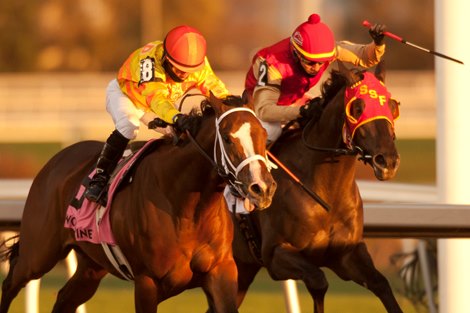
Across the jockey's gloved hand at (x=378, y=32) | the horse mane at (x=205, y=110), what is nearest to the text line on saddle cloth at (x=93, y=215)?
the horse mane at (x=205, y=110)

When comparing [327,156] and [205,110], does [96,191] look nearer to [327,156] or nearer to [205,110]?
[205,110]

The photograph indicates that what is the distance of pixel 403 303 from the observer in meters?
11.1

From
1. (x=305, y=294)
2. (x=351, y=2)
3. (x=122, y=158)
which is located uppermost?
(x=122, y=158)

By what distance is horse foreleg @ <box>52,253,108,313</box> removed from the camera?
293 inches

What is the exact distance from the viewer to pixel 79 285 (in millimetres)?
7434

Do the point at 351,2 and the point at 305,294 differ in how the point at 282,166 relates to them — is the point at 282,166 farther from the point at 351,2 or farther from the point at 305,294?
the point at 351,2

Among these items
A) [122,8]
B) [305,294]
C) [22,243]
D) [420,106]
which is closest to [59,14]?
[122,8]

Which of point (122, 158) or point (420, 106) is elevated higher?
point (122, 158)

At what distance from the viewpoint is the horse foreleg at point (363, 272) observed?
6.86m

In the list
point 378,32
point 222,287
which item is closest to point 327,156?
point 378,32

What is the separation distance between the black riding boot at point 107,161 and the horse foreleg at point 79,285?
2.16 feet

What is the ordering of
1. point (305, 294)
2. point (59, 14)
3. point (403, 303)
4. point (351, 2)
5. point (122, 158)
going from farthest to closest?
point (351, 2), point (59, 14), point (305, 294), point (403, 303), point (122, 158)

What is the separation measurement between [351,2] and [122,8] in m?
11.9

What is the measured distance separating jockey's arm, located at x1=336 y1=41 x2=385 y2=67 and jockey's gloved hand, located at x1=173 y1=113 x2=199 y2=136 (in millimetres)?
1709
